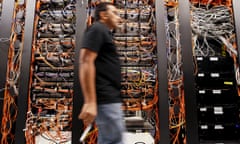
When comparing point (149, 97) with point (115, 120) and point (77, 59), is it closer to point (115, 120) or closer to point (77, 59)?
point (77, 59)

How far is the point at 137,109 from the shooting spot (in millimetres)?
1941

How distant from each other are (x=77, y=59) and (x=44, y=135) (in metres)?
0.66

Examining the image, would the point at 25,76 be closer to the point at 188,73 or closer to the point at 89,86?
the point at 89,86

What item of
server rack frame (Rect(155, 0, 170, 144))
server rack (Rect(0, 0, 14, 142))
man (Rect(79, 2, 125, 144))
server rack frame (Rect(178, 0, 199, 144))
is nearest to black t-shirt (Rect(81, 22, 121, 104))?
man (Rect(79, 2, 125, 144))

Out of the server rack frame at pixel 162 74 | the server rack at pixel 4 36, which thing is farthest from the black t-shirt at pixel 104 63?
the server rack at pixel 4 36

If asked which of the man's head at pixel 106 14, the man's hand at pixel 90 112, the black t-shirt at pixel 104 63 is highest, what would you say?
the man's head at pixel 106 14

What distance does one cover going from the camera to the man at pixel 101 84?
1.05 m

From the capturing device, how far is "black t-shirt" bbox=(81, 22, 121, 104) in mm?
1098

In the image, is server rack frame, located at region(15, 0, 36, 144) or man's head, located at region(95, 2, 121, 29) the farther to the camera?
server rack frame, located at region(15, 0, 36, 144)

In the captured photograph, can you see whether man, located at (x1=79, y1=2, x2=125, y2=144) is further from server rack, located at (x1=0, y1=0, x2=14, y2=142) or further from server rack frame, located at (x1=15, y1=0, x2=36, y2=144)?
server rack, located at (x1=0, y1=0, x2=14, y2=142)

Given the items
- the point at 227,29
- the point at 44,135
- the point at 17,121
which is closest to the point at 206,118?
the point at 227,29

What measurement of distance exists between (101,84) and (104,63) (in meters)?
0.10

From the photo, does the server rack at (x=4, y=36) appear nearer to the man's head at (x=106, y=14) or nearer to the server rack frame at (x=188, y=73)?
the man's head at (x=106, y=14)

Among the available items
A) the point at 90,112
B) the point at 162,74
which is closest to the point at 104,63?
the point at 90,112
